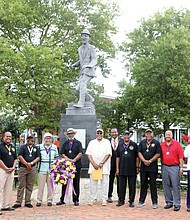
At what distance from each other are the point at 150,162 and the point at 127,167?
598 mm

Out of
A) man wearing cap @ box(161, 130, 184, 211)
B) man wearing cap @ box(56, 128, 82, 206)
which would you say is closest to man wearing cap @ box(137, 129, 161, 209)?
man wearing cap @ box(161, 130, 184, 211)

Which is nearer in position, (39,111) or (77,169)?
(77,169)

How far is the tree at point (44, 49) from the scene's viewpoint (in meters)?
18.7

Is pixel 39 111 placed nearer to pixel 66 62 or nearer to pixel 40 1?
pixel 66 62

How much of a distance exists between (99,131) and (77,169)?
1098mm

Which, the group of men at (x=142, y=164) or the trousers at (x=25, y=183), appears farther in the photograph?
the trousers at (x=25, y=183)

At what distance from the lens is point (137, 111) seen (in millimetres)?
28391

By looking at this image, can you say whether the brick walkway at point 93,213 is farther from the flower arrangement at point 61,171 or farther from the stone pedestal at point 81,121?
the stone pedestal at point 81,121

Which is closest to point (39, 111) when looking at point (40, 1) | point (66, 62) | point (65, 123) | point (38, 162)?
point (66, 62)

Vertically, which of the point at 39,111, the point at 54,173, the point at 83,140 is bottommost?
the point at 54,173

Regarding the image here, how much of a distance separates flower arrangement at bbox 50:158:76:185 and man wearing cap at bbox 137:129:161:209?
171 cm

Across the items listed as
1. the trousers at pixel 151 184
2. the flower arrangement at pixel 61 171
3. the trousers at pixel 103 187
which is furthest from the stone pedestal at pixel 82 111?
the trousers at pixel 151 184

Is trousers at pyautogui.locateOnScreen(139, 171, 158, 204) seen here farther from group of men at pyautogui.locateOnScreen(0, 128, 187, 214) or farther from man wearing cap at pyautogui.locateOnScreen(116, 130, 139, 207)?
man wearing cap at pyautogui.locateOnScreen(116, 130, 139, 207)

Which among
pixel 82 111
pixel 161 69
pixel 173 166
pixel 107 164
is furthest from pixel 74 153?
pixel 161 69
